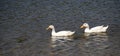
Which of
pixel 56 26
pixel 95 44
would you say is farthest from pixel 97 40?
pixel 56 26

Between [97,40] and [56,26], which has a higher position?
[56,26]

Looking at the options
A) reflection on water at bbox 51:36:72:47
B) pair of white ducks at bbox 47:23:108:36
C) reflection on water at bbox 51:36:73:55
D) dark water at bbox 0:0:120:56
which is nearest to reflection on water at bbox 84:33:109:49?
dark water at bbox 0:0:120:56

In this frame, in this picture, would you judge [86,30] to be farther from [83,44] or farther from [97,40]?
[83,44]

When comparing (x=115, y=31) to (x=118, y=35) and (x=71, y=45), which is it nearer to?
(x=118, y=35)

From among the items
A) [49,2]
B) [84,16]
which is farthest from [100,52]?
[49,2]

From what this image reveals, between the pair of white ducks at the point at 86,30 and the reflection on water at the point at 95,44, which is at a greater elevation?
the pair of white ducks at the point at 86,30

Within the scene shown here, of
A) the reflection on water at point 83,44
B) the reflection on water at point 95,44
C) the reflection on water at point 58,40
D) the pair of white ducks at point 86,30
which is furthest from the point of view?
the pair of white ducks at point 86,30

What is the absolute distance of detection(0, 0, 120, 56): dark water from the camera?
1650 cm

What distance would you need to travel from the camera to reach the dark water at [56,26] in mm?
16500

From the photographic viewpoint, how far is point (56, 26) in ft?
71.5

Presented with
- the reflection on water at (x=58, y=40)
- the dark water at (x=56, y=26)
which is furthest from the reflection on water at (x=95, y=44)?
the reflection on water at (x=58, y=40)

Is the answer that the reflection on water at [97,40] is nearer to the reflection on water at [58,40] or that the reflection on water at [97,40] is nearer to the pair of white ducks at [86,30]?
the pair of white ducks at [86,30]

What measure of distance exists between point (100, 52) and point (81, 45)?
175 centimetres

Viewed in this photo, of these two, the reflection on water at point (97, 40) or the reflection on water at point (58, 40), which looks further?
the reflection on water at point (58, 40)
